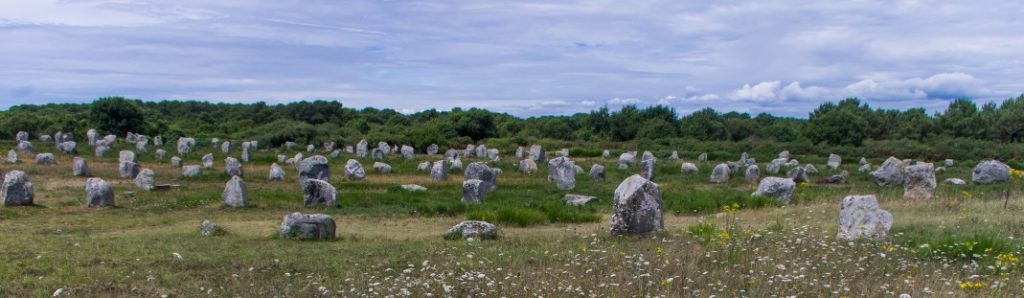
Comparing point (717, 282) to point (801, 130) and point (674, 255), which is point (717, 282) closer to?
point (674, 255)

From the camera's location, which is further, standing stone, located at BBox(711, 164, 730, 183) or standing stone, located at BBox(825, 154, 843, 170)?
standing stone, located at BBox(825, 154, 843, 170)

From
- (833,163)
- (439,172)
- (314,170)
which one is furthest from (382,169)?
(833,163)

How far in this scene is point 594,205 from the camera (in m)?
23.3

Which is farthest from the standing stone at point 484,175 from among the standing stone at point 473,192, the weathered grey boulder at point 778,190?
the weathered grey boulder at point 778,190

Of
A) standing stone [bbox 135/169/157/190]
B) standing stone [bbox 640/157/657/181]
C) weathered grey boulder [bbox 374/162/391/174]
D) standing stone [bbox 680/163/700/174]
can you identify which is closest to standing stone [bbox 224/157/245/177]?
weathered grey boulder [bbox 374/162/391/174]

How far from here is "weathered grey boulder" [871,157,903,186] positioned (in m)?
31.5

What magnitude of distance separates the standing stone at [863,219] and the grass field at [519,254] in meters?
0.33

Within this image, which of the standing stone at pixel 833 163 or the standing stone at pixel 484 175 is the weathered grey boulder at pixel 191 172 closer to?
the standing stone at pixel 484 175

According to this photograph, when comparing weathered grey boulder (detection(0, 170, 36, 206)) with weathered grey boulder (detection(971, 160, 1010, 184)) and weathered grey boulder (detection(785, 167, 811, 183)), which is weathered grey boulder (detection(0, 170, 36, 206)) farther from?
weathered grey boulder (detection(971, 160, 1010, 184))

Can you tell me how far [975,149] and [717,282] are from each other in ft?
173

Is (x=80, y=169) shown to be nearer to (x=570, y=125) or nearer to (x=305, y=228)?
(x=305, y=228)

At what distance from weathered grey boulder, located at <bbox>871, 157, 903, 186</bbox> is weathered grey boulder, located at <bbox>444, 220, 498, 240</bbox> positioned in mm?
21049

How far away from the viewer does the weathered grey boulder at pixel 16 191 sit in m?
22.2

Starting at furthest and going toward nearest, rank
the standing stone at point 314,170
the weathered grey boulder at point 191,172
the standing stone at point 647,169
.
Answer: the standing stone at point 647,169 → the weathered grey boulder at point 191,172 → the standing stone at point 314,170
